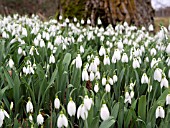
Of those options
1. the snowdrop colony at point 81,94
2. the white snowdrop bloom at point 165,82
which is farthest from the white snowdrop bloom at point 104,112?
the white snowdrop bloom at point 165,82

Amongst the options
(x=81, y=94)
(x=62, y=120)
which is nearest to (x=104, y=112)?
(x=62, y=120)

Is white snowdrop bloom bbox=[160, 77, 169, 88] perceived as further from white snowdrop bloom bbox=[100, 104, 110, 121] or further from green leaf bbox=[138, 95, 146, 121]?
white snowdrop bloom bbox=[100, 104, 110, 121]

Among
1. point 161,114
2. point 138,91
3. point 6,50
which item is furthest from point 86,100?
point 6,50

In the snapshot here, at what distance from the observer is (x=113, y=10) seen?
5305 millimetres

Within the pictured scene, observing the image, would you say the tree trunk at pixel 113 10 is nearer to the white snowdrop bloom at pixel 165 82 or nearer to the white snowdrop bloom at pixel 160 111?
the white snowdrop bloom at pixel 165 82

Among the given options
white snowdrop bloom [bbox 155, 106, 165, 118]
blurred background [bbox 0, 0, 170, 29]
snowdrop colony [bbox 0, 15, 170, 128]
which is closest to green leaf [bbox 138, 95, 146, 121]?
snowdrop colony [bbox 0, 15, 170, 128]

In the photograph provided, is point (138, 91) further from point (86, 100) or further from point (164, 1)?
point (164, 1)

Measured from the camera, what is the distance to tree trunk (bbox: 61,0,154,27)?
5285mm

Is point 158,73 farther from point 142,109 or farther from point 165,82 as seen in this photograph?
point 142,109

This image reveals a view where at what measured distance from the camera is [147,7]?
5.63 m

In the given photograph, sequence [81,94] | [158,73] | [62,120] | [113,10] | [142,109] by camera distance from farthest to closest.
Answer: [113,10]
[81,94]
[158,73]
[142,109]
[62,120]

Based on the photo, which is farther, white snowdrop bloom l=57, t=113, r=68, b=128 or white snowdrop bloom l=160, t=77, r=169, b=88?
white snowdrop bloom l=160, t=77, r=169, b=88

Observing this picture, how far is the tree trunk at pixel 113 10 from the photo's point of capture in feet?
17.3

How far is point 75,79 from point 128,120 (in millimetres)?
579
